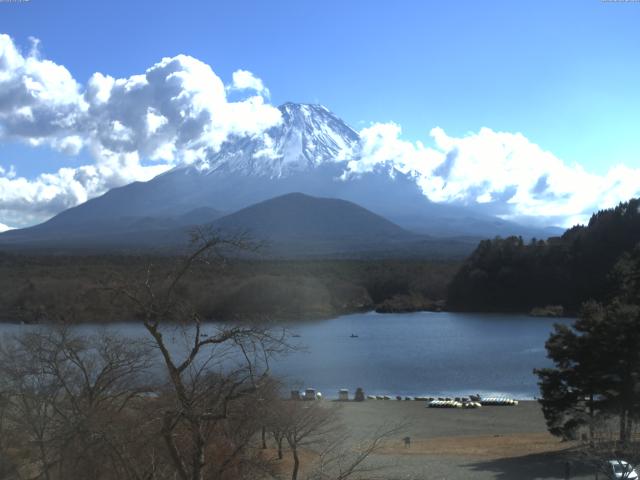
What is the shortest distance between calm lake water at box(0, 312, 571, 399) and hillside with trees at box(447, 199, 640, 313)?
23.9 feet

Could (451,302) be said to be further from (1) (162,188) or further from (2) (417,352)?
(1) (162,188)

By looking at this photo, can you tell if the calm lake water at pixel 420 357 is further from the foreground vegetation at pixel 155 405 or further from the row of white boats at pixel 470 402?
the foreground vegetation at pixel 155 405

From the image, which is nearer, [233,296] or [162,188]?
[233,296]

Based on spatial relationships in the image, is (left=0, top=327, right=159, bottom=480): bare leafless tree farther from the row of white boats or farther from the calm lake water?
the row of white boats

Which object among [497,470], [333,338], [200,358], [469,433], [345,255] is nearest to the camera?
[497,470]

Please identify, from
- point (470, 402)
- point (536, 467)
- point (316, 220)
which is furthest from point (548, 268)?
point (316, 220)

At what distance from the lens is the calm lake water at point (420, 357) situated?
2931 cm

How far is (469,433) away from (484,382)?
1029cm

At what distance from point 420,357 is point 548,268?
104ft

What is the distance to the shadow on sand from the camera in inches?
497

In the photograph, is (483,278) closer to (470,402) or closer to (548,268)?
(548,268)

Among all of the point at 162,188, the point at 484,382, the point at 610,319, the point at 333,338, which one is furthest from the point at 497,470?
the point at 162,188

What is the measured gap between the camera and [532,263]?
6688cm

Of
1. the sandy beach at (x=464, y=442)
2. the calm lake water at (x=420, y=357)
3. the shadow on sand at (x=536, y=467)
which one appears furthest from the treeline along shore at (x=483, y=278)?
the shadow on sand at (x=536, y=467)
